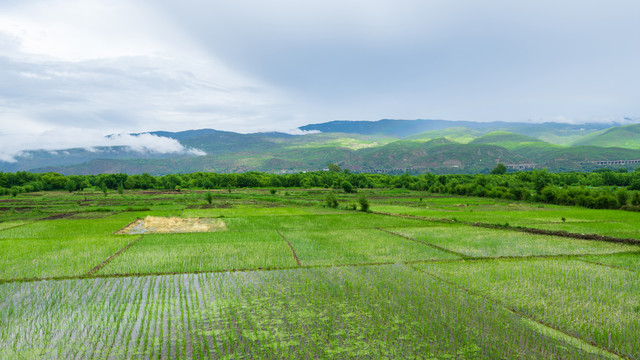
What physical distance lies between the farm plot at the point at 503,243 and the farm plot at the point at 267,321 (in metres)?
8.05

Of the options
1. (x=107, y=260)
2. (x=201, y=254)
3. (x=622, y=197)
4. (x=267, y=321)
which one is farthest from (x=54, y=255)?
(x=622, y=197)

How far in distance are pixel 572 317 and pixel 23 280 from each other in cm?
2107

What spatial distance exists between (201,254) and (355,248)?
9215 mm

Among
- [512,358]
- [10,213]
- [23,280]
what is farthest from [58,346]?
[10,213]

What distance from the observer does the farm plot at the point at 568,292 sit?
9.21 m

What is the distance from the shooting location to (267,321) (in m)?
9.93

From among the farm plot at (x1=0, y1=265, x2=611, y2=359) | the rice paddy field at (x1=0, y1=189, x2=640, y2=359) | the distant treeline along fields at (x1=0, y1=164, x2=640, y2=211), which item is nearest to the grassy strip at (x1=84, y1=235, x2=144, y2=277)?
the rice paddy field at (x1=0, y1=189, x2=640, y2=359)

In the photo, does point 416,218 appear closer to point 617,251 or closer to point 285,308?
point 617,251

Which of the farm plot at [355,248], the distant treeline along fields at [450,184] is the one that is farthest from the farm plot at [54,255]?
the distant treeline along fields at [450,184]

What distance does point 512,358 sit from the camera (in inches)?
308

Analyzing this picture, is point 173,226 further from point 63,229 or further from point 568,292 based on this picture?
point 568,292

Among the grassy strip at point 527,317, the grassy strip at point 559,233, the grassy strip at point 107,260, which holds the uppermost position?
the grassy strip at point 107,260

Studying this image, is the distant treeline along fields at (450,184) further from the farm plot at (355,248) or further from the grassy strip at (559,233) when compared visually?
the farm plot at (355,248)

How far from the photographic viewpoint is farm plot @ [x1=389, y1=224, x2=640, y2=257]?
19234 mm
